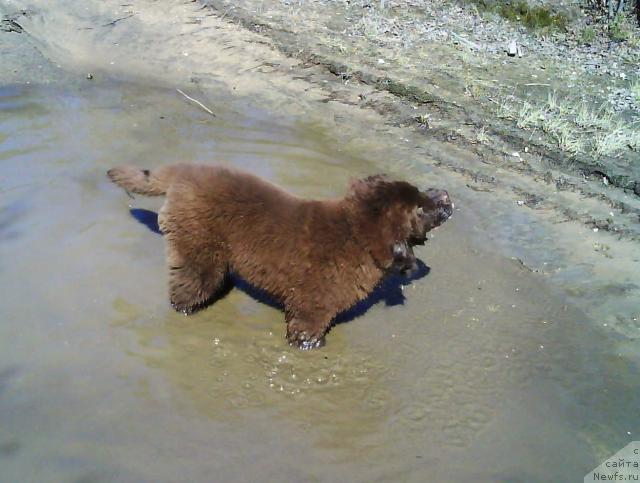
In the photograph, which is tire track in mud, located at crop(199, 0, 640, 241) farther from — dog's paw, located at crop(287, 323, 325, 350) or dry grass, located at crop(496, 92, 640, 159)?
dog's paw, located at crop(287, 323, 325, 350)

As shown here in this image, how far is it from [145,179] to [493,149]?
4.46 metres

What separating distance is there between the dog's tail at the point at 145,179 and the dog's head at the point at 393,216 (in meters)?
1.47

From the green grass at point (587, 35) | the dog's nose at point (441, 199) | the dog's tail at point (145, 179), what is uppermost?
the green grass at point (587, 35)

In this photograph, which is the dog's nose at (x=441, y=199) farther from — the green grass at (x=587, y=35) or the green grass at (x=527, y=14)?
the green grass at (x=527, y=14)

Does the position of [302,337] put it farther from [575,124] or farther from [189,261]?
[575,124]

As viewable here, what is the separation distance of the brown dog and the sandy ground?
0.46 meters

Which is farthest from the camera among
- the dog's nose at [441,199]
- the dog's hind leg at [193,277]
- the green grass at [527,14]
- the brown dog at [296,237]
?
the green grass at [527,14]

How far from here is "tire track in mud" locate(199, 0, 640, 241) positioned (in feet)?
20.5

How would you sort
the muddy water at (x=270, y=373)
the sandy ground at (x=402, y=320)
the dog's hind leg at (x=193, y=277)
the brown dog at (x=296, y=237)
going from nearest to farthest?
the muddy water at (x=270, y=373), the sandy ground at (x=402, y=320), the brown dog at (x=296, y=237), the dog's hind leg at (x=193, y=277)

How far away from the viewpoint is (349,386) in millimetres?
4199

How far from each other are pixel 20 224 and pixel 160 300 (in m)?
1.78

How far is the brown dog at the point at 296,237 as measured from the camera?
4262mm

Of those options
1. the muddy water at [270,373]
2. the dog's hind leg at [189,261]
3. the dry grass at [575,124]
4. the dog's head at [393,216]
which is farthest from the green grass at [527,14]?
the dog's hind leg at [189,261]

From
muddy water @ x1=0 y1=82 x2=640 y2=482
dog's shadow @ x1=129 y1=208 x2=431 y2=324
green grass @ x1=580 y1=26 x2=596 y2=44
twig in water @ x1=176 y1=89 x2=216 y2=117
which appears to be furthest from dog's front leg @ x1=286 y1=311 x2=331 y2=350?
green grass @ x1=580 y1=26 x2=596 y2=44
